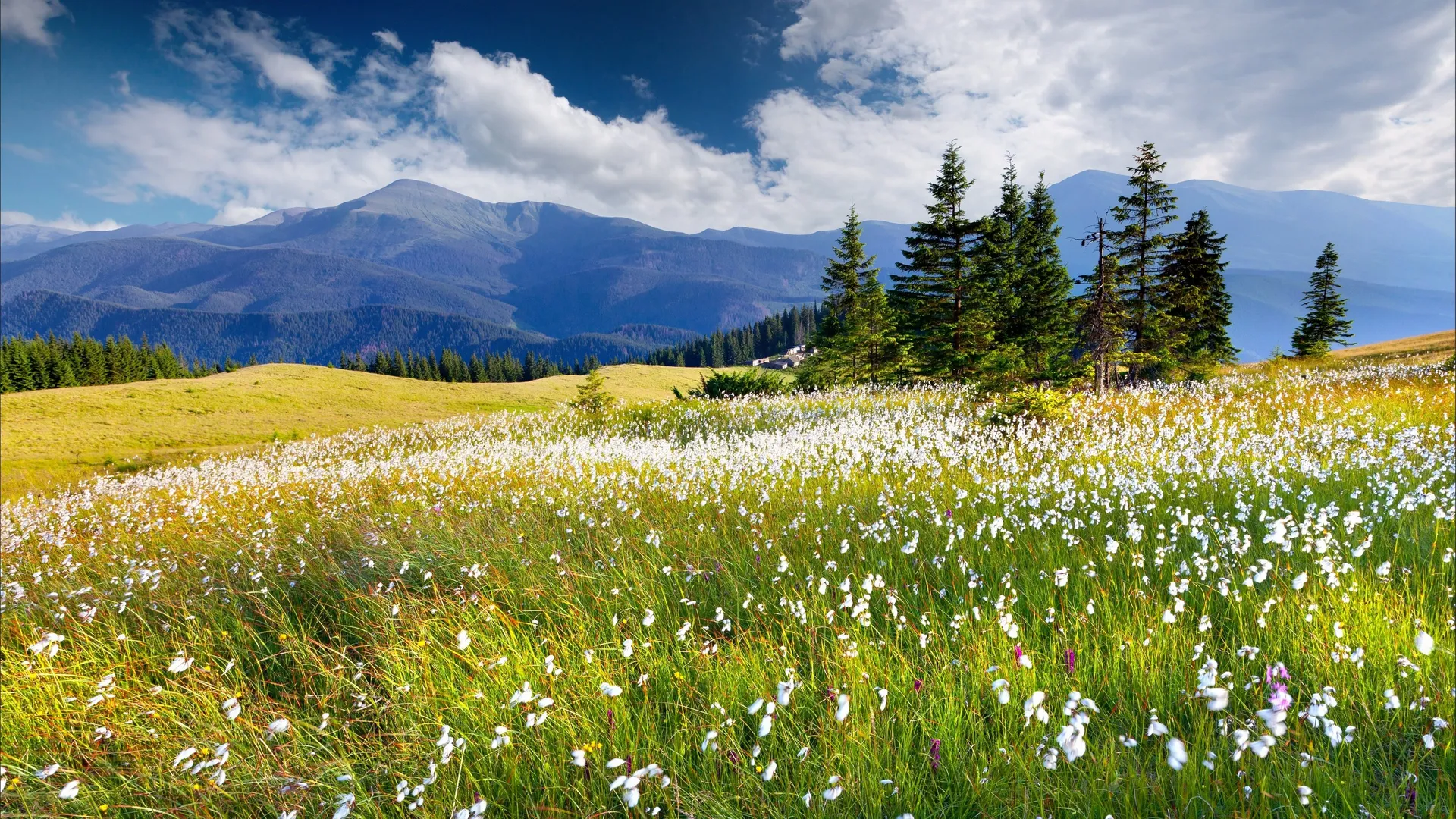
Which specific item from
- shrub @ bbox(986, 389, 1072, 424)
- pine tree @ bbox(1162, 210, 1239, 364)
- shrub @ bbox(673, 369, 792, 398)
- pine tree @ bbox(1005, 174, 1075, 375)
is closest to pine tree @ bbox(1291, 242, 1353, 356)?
pine tree @ bbox(1162, 210, 1239, 364)

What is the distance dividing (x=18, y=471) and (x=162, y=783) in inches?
1480

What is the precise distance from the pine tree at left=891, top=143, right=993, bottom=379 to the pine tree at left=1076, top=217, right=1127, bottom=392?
562 cm

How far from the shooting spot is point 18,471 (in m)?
26.1

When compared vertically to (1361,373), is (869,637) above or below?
below

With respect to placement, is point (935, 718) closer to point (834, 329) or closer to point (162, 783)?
point (162, 783)

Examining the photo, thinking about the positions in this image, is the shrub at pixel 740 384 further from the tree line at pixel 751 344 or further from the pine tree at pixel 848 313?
the tree line at pixel 751 344

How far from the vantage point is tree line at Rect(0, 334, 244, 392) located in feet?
274


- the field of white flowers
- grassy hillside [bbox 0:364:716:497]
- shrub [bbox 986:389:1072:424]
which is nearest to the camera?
the field of white flowers

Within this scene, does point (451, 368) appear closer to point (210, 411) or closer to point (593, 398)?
point (210, 411)

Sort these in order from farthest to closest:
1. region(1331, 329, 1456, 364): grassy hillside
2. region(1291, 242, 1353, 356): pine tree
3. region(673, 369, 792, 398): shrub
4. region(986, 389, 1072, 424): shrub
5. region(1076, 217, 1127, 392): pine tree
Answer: region(1291, 242, 1353, 356): pine tree < region(673, 369, 792, 398): shrub < region(1331, 329, 1456, 364): grassy hillside < region(1076, 217, 1127, 392): pine tree < region(986, 389, 1072, 424): shrub

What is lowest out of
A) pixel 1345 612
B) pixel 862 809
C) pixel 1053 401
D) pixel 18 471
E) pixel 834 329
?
pixel 18 471

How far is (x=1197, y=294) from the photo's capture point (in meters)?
27.8

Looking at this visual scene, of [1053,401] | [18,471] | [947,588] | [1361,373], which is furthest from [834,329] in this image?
[18,471]

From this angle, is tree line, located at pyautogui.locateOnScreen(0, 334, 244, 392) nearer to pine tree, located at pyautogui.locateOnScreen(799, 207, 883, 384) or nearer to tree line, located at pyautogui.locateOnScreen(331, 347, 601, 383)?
tree line, located at pyautogui.locateOnScreen(331, 347, 601, 383)
